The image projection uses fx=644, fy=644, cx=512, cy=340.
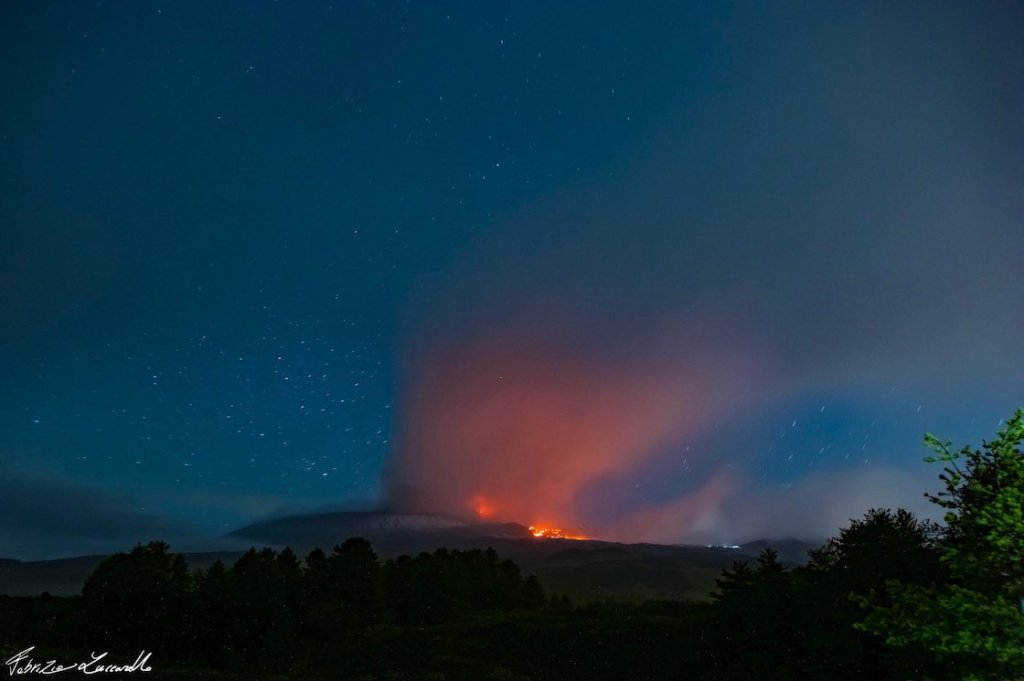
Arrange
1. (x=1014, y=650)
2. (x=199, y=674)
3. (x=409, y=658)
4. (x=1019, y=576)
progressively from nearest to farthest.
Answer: (x=1014, y=650), (x=1019, y=576), (x=199, y=674), (x=409, y=658)

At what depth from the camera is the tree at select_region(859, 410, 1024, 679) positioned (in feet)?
42.4

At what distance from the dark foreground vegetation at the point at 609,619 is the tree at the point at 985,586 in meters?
0.04

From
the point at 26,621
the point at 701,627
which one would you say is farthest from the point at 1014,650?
the point at 26,621

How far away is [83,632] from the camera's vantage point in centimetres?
4512

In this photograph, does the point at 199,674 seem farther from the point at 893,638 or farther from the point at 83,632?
the point at 893,638

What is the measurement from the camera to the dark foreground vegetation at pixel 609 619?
14.1 m

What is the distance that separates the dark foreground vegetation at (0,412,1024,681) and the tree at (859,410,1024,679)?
0.14 feet

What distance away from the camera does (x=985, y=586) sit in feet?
47.0

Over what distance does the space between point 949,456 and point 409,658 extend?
4450cm
